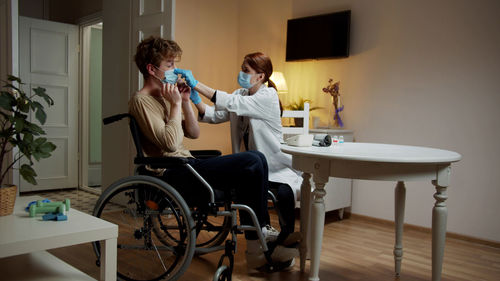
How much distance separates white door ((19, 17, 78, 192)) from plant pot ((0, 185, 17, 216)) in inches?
119

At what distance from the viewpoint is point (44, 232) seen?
4.24 feet

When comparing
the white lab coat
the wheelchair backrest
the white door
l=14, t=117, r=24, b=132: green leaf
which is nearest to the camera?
l=14, t=117, r=24, b=132: green leaf

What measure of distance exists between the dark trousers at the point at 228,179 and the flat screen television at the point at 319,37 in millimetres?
1931

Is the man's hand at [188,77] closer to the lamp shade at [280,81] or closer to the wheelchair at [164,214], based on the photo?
the wheelchair at [164,214]

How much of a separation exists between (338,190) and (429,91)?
983 millimetres

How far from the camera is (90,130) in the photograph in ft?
16.2

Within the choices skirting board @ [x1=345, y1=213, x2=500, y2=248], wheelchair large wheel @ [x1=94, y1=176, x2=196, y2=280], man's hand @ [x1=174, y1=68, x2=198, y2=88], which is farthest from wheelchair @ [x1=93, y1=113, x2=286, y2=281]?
skirting board @ [x1=345, y1=213, x2=500, y2=248]

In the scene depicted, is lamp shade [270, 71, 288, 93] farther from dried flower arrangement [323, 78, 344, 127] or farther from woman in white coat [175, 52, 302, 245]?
woman in white coat [175, 52, 302, 245]

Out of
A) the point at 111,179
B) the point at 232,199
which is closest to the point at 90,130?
the point at 111,179

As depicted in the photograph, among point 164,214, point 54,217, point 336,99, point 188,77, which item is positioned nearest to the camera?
point 54,217

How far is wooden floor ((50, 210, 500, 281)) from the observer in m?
2.10

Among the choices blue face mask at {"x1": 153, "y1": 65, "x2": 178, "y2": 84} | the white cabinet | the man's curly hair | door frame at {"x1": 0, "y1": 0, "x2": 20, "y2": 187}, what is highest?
door frame at {"x1": 0, "y1": 0, "x2": 20, "y2": 187}

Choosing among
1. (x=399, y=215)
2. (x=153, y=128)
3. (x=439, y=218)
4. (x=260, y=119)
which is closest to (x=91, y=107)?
(x=260, y=119)

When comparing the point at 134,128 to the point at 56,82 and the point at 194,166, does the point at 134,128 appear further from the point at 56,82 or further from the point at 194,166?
the point at 56,82
